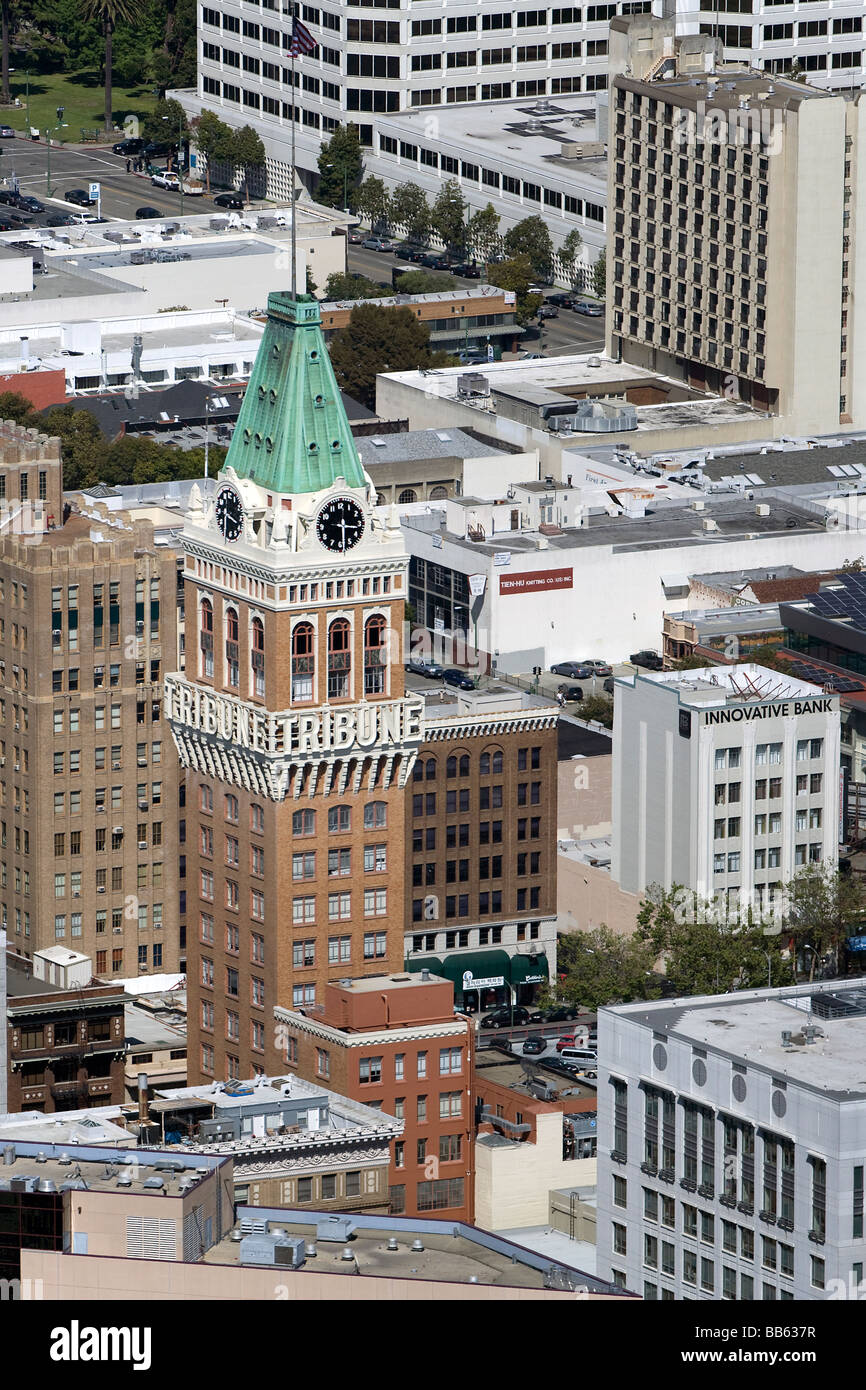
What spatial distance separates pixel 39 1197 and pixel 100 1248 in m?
4.11

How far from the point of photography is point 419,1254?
17838 cm

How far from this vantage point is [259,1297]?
561ft

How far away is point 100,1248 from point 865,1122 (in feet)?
128

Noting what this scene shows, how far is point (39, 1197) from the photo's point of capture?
178 meters

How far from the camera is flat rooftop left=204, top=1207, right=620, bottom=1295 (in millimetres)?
174625

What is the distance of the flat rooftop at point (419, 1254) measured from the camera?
6875 inches
